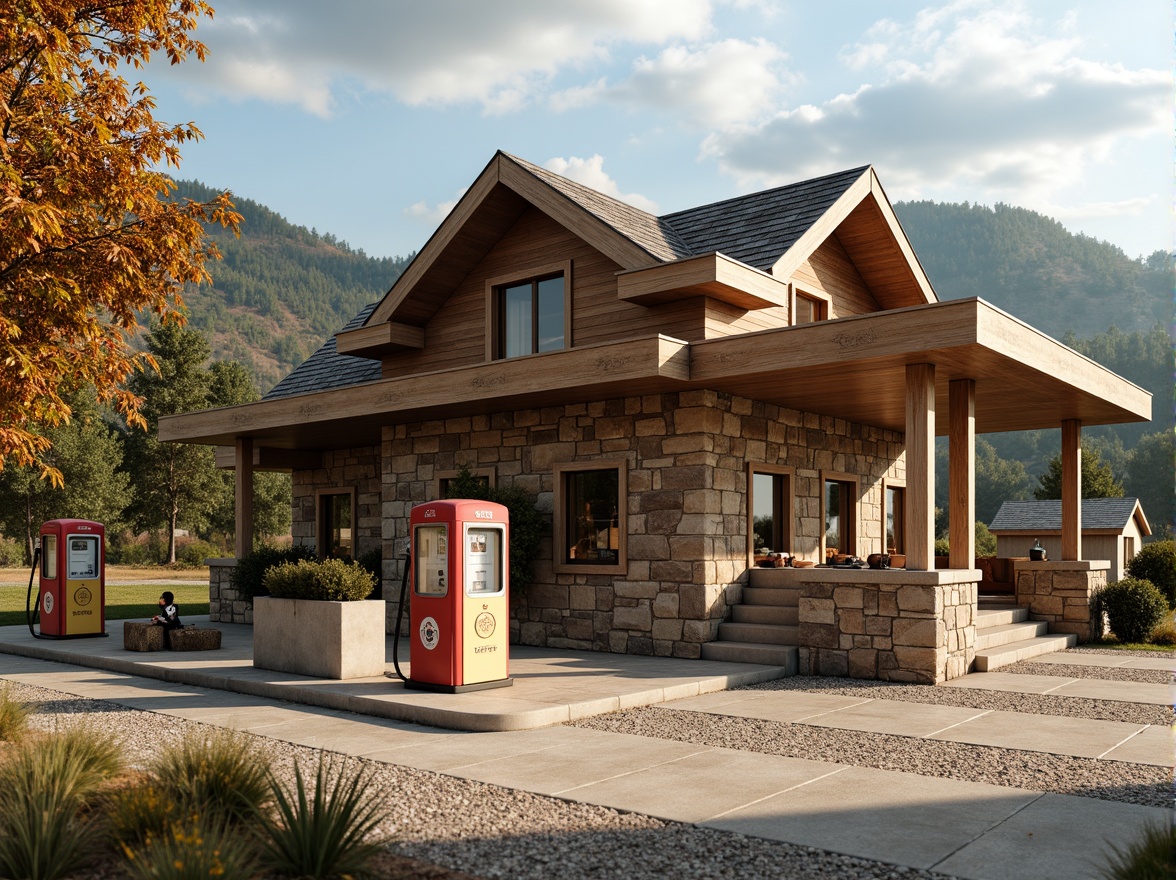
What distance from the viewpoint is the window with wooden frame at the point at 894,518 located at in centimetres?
1775

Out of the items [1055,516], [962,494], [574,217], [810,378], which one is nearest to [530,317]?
[574,217]

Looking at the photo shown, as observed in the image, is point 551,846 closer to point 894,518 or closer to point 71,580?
point 71,580

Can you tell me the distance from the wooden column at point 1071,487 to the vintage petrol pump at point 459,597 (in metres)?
10.2

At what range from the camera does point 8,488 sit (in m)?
46.9

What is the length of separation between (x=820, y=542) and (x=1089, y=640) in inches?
175

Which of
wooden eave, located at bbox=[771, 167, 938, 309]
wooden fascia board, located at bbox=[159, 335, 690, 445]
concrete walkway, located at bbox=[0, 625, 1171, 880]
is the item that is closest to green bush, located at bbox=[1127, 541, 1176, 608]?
wooden eave, located at bbox=[771, 167, 938, 309]

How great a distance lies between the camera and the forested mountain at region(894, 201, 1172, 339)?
419ft

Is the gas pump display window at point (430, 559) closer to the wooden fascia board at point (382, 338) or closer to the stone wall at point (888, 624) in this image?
the stone wall at point (888, 624)

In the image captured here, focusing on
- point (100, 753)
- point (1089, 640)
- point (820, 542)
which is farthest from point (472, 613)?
point (1089, 640)

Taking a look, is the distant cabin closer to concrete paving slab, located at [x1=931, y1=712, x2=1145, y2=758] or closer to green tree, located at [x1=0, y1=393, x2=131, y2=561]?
concrete paving slab, located at [x1=931, y1=712, x2=1145, y2=758]

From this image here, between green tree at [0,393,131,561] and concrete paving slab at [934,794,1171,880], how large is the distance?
47.9 metres

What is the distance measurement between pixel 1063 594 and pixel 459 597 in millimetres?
10496

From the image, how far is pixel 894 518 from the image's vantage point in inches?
714

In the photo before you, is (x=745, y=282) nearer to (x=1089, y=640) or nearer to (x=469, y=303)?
(x=469, y=303)
